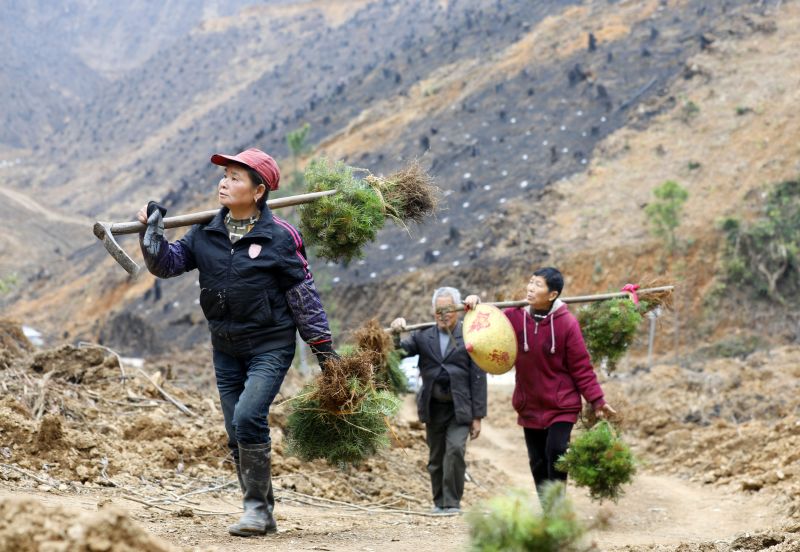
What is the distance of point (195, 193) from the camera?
172ft

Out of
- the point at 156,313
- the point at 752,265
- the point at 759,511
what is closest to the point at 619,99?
the point at 752,265

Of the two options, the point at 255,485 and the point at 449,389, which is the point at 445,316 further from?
the point at 255,485

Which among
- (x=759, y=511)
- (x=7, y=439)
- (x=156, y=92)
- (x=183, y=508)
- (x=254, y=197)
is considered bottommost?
(x=759, y=511)

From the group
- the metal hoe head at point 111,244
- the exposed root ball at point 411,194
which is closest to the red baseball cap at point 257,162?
the metal hoe head at point 111,244

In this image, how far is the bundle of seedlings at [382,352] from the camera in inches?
288

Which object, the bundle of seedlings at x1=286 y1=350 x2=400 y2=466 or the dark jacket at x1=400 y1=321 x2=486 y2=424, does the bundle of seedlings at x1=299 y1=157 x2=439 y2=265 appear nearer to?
the bundle of seedlings at x1=286 y1=350 x2=400 y2=466

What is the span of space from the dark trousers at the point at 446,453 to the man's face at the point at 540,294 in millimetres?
1497

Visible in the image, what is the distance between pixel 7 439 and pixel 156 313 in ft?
107

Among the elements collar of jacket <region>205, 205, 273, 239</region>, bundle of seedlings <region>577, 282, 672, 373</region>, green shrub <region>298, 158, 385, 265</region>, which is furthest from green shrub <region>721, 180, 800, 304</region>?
collar of jacket <region>205, 205, 273, 239</region>

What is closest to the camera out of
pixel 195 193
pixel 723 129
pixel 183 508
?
pixel 183 508

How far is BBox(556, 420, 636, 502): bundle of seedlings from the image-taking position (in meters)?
6.69

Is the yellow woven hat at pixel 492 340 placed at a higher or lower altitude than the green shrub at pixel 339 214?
lower

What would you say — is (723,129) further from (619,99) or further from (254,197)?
(254,197)

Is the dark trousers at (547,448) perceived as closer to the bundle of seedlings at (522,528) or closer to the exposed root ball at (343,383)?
the exposed root ball at (343,383)
